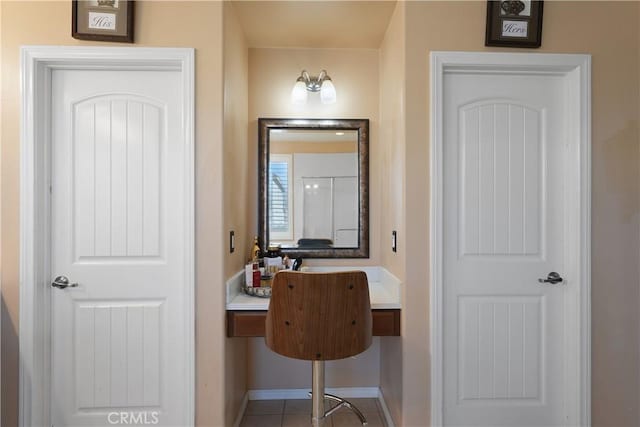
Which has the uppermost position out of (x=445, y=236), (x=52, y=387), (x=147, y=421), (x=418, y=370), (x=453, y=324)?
(x=445, y=236)

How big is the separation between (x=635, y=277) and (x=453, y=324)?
101cm

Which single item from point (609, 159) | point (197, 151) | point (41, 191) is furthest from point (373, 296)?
point (41, 191)

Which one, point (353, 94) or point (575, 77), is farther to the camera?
point (353, 94)

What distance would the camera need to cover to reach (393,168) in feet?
6.57

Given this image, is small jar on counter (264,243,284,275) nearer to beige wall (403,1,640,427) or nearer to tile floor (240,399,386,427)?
tile floor (240,399,386,427)

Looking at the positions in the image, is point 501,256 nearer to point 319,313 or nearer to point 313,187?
point 319,313

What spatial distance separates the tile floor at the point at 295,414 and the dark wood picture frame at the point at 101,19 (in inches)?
90.0

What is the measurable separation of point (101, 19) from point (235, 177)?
100 cm

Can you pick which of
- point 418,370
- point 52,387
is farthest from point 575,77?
point 52,387

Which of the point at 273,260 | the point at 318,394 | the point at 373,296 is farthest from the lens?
the point at 273,260

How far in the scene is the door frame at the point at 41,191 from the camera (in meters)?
1.69

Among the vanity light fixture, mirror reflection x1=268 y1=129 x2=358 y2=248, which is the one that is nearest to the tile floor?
mirror reflection x1=268 y1=129 x2=358 y2=248

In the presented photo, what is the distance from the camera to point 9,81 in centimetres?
170

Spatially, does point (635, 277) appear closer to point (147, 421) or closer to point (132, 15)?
point (147, 421)
